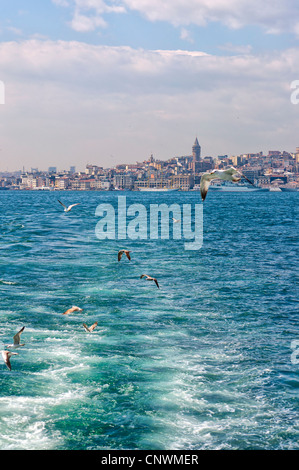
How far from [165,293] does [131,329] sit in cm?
516

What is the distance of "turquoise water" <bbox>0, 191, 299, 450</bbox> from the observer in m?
9.77

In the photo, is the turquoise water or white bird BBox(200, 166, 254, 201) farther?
the turquoise water

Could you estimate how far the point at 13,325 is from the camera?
51.4ft

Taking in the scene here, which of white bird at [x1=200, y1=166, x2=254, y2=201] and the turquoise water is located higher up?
white bird at [x1=200, y1=166, x2=254, y2=201]

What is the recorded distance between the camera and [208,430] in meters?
9.77

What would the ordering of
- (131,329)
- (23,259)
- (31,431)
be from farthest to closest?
(23,259) < (131,329) < (31,431)

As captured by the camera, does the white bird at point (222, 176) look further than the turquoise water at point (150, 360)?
No

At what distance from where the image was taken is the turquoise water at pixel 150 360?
977 centimetres

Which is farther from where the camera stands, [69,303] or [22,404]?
[69,303]

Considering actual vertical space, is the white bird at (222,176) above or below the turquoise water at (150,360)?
above

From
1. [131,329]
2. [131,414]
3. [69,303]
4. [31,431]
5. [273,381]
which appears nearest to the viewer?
[31,431]

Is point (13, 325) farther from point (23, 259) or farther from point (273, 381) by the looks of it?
point (23, 259)

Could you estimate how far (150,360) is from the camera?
42.9 ft
